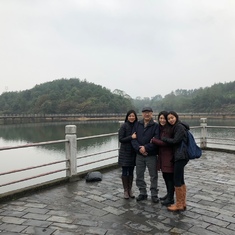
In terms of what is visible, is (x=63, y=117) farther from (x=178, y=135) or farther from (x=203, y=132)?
(x=178, y=135)

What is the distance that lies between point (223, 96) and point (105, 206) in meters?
97.3

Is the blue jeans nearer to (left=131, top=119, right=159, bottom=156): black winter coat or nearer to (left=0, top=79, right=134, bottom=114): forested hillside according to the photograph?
(left=131, top=119, right=159, bottom=156): black winter coat

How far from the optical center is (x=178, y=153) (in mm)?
3311

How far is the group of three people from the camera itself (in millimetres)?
3355

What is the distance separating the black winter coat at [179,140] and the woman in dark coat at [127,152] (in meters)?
0.61

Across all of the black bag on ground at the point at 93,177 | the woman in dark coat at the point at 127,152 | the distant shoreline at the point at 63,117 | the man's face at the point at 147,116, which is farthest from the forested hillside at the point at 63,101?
the man's face at the point at 147,116

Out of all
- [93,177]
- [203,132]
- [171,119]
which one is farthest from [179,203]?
[203,132]

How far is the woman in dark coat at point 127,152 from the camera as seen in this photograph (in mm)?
3777

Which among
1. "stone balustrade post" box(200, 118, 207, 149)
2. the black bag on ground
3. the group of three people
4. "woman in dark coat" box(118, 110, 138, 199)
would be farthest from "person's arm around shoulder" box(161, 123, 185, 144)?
"stone balustrade post" box(200, 118, 207, 149)

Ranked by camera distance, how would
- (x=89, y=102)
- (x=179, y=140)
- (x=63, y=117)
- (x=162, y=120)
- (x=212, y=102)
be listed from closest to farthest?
(x=179, y=140) < (x=162, y=120) < (x=63, y=117) < (x=89, y=102) < (x=212, y=102)

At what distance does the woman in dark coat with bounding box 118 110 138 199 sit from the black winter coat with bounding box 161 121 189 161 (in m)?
0.61

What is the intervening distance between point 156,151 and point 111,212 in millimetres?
1004

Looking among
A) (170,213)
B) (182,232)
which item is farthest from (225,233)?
(170,213)

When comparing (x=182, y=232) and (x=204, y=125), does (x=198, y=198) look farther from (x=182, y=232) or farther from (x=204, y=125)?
(x=204, y=125)
